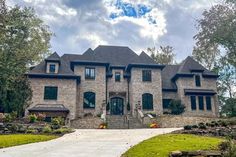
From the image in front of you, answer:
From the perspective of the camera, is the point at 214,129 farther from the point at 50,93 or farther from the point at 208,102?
the point at 50,93

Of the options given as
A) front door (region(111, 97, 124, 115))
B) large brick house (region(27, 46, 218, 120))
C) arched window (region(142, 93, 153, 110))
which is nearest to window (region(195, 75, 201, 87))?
large brick house (region(27, 46, 218, 120))

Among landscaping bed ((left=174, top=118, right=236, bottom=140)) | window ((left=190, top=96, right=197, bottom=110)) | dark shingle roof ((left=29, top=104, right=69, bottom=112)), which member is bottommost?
landscaping bed ((left=174, top=118, right=236, bottom=140))

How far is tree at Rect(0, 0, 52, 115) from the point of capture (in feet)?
97.8

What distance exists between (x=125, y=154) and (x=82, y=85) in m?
24.7

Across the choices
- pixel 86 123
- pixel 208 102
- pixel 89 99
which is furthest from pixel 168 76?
pixel 86 123

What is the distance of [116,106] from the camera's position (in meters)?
36.7

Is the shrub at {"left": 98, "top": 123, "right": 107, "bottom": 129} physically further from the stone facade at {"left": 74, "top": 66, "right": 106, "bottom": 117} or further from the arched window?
the arched window

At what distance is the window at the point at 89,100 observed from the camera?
34856 millimetres

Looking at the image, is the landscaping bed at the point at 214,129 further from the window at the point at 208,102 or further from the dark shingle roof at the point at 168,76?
the dark shingle roof at the point at 168,76

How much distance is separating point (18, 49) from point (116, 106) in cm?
1374

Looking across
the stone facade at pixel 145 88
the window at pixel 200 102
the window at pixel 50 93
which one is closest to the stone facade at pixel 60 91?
the window at pixel 50 93

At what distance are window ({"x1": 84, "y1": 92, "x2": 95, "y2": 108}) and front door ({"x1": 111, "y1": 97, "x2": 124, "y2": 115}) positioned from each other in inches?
114

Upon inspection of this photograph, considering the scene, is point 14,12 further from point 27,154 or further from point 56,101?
point 27,154

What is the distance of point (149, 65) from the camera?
3662 centimetres
